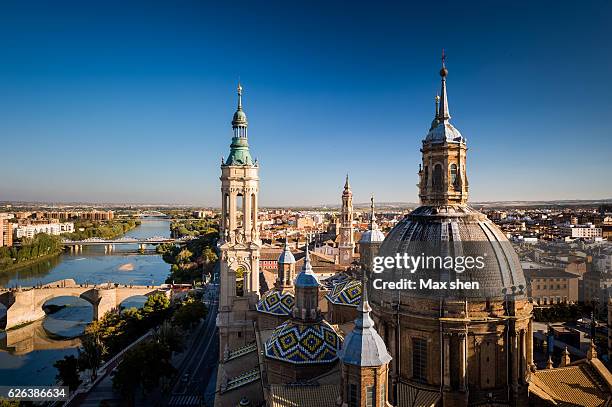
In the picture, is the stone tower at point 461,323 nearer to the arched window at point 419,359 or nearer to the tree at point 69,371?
the arched window at point 419,359

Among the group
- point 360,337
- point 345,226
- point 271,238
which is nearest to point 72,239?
point 271,238

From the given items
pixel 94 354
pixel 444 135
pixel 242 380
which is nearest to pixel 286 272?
pixel 242 380

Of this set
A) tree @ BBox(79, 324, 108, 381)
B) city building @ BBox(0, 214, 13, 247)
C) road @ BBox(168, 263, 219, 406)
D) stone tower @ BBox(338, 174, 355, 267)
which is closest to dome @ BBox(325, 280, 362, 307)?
road @ BBox(168, 263, 219, 406)

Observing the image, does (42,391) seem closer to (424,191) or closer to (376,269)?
(376,269)

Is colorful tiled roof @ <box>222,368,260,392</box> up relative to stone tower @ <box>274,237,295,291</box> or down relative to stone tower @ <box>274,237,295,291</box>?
down

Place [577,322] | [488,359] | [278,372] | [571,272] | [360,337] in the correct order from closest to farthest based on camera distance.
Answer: [360,337] < [488,359] < [278,372] < [571,272] < [577,322]

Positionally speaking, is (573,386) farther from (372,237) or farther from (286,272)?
(286,272)

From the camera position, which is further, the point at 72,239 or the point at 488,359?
the point at 72,239

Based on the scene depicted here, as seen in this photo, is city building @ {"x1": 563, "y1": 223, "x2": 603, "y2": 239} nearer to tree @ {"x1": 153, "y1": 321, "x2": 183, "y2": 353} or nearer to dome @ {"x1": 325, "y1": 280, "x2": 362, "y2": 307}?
dome @ {"x1": 325, "y1": 280, "x2": 362, "y2": 307}
